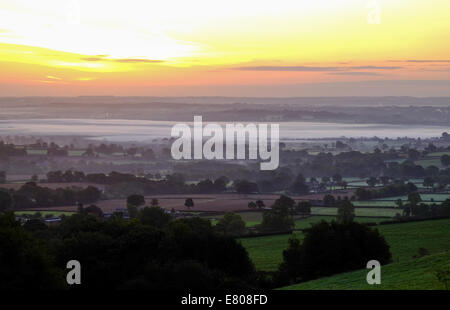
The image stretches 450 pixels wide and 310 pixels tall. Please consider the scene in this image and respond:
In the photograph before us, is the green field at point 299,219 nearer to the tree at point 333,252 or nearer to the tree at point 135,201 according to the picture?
the tree at point 135,201

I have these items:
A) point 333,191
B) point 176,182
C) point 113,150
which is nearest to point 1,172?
point 176,182

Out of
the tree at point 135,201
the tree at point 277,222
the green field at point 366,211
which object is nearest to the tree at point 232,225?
the tree at point 277,222

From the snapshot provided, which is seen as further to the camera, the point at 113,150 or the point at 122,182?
the point at 113,150

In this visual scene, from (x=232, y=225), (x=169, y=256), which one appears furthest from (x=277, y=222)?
(x=169, y=256)

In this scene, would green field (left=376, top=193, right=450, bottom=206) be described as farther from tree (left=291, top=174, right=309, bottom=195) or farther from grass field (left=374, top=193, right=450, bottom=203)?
tree (left=291, top=174, right=309, bottom=195)

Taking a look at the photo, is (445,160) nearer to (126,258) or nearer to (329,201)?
(329,201)

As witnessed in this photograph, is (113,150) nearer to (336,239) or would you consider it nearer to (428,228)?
(428,228)
